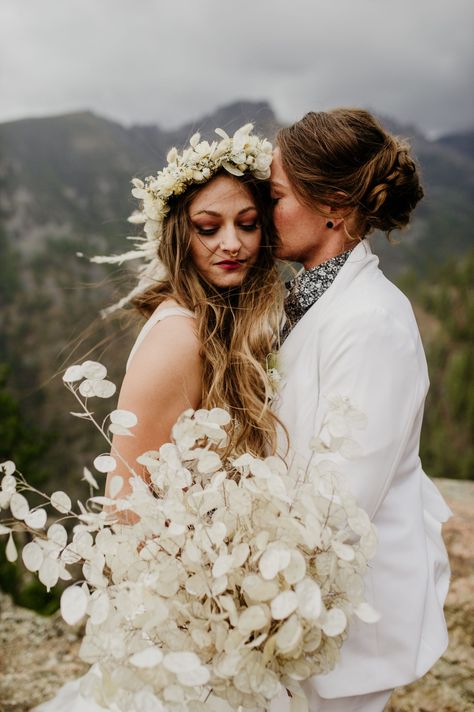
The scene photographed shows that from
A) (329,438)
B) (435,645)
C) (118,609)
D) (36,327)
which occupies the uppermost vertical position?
(329,438)

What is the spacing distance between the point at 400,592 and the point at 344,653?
0.95 feet

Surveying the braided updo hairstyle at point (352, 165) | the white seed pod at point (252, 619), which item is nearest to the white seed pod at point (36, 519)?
the white seed pod at point (252, 619)

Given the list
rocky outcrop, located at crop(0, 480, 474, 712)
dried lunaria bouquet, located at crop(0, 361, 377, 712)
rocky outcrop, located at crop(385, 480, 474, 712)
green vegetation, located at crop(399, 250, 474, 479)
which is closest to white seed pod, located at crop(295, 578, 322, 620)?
dried lunaria bouquet, located at crop(0, 361, 377, 712)

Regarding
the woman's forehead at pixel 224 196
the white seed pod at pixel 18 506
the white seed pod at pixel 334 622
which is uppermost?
the woman's forehead at pixel 224 196

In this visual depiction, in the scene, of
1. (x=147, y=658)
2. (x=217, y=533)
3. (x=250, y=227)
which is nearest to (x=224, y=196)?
(x=250, y=227)

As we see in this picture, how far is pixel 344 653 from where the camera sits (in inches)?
87.1

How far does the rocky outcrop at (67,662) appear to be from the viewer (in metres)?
3.31

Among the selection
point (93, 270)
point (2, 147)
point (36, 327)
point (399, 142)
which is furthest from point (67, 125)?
point (399, 142)

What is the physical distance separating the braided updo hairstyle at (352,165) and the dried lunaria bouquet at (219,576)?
1436 millimetres

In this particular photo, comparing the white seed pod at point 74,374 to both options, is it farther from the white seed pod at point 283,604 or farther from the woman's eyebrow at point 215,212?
the woman's eyebrow at point 215,212

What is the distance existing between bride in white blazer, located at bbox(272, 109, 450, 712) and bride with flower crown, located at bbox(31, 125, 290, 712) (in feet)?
0.39

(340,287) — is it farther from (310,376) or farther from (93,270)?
(93,270)

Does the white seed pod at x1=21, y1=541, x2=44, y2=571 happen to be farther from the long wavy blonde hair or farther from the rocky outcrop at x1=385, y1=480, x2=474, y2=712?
the rocky outcrop at x1=385, y1=480, x2=474, y2=712

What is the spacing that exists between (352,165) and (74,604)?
6.69ft
